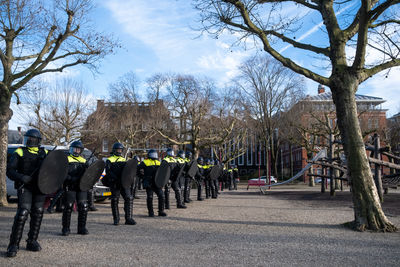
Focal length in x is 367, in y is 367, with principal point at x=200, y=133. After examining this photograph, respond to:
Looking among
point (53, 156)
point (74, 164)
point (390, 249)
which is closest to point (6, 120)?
point (74, 164)

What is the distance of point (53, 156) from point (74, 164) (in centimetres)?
143

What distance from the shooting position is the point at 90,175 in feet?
22.5

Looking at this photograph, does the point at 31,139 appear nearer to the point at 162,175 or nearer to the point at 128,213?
the point at 128,213

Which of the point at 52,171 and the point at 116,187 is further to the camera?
the point at 116,187

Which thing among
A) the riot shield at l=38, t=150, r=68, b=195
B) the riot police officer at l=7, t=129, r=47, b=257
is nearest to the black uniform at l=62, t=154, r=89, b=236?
the riot shield at l=38, t=150, r=68, b=195

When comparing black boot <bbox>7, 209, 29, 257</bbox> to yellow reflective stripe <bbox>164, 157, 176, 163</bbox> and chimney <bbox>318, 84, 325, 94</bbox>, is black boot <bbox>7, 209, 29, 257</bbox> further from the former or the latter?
chimney <bbox>318, 84, 325, 94</bbox>

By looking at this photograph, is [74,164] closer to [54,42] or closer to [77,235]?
[77,235]

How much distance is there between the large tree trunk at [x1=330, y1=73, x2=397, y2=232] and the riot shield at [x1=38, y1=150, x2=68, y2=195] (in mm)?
5365

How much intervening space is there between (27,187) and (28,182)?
6.7 inches

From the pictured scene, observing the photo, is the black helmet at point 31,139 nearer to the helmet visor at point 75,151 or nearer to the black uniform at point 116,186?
the helmet visor at point 75,151

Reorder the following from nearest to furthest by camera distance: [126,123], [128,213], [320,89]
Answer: [128,213], [126,123], [320,89]

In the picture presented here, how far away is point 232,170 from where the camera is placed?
88.6 feet

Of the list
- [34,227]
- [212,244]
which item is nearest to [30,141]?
[34,227]

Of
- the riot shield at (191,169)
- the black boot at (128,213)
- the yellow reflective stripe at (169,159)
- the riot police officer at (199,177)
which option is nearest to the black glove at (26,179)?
the black boot at (128,213)
